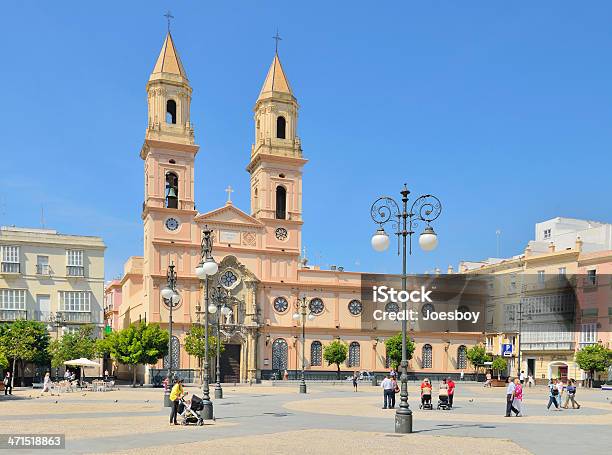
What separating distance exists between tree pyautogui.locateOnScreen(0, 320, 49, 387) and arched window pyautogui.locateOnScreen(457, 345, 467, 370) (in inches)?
1583

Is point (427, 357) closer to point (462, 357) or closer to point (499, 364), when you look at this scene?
point (462, 357)

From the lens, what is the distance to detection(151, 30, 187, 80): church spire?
7025 centimetres

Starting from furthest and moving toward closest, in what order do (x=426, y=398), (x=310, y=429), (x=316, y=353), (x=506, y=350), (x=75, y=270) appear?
(x=506, y=350), (x=316, y=353), (x=75, y=270), (x=426, y=398), (x=310, y=429)

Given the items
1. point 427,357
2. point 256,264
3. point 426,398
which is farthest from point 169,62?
point 426,398

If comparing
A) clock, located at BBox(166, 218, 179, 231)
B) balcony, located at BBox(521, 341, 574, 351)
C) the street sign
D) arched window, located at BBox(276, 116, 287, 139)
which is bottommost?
the street sign

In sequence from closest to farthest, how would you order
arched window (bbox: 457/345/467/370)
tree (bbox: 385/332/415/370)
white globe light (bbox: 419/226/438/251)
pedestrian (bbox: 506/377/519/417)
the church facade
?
1. white globe light (bbox: 419/226/438/251)
2. pedestrian (bbox: 506/377/519/417)
3. the church facade
4. tree (bbox: 385/332/415/370)
5. arched window (bbox: 457/345/467/370)

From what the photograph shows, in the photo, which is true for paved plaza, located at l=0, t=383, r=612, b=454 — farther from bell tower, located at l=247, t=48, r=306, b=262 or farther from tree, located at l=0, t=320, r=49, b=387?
bell tower, located at l=247, t=48, r=306, b=262

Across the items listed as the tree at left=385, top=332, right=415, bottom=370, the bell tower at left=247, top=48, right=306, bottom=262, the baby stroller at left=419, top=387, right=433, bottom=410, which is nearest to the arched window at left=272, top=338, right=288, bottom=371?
the bell tower at left=247, top=48, right=306, bottom=262

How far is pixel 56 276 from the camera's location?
205 ft

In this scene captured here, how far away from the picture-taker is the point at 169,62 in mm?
70688

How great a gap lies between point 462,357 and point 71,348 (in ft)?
128

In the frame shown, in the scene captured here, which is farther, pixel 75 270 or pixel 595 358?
pixel 75 270

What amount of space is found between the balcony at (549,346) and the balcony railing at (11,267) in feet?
156

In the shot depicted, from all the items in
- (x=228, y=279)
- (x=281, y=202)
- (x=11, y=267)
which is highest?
(x=281, y=202)
